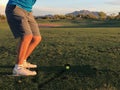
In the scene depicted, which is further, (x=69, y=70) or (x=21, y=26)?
(x=69, y=70)

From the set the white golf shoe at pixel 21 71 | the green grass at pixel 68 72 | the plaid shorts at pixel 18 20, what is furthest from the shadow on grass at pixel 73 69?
the plaid shorts at pixel 18 20

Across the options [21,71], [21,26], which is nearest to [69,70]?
[21,71]

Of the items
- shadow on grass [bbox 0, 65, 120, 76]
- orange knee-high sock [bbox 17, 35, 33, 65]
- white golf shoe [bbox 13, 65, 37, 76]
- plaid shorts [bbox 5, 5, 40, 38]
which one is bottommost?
shadow on grass [bbox 0, 65, 120, 76]

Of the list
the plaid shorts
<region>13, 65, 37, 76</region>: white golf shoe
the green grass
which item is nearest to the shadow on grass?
the green grass

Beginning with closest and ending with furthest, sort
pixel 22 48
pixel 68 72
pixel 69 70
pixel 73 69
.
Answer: pixel 22 48 → pixel 68 72 → pixel 69 70 → pixel 73 69

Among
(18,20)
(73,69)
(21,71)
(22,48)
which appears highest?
(18,20)

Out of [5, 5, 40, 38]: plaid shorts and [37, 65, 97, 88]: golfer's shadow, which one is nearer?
[5, 5, 40, 38]: plaid shorts

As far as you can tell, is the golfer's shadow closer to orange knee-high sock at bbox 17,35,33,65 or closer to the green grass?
the green grass

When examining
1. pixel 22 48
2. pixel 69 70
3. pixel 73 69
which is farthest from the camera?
pixel 73 69

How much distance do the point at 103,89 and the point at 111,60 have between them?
2.69 metres

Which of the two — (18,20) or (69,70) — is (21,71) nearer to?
(18,20)

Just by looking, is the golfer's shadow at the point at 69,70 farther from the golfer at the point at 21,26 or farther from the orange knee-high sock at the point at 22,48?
the orange knee-high sock at the point at 22,48

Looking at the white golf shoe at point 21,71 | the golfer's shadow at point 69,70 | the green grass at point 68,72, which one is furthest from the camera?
the golfer's shadow at point 69,70

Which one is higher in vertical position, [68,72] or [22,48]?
[22,48]
